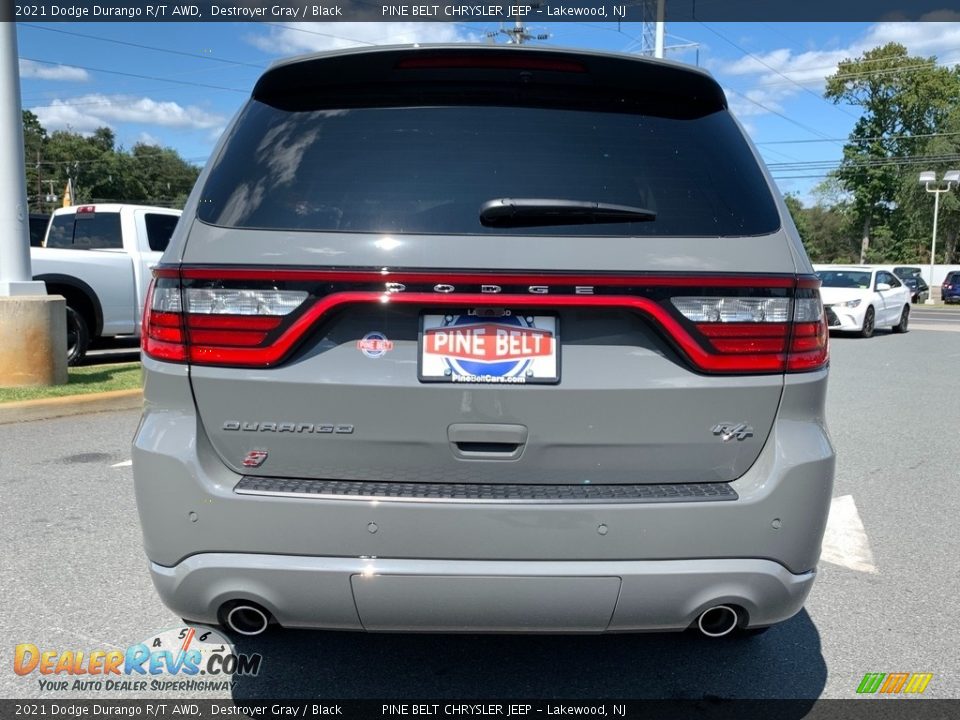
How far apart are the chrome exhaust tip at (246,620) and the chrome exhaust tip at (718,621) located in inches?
47.8

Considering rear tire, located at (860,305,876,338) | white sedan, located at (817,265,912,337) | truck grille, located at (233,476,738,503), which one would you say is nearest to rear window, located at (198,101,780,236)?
truck grille, located at (233,476,738,503)

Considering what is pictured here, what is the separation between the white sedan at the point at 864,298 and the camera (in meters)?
17.0

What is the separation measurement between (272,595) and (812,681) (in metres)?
1.93

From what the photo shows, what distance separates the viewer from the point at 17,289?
307 inches

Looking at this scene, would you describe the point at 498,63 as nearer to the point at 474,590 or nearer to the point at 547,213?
the point at 547,213

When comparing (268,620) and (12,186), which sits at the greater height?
(12,186)

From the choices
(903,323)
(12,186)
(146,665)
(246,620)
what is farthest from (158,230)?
(903,323)

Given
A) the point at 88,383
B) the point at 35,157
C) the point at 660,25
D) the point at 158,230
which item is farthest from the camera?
the point at 35,157

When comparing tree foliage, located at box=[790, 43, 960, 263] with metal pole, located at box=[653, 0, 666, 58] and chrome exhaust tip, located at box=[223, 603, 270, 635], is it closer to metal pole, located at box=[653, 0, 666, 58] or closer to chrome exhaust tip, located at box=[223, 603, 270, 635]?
metal pole, located at box=[653, 0, 666, 58]

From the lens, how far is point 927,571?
3.93 m

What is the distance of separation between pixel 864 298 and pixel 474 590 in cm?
1710

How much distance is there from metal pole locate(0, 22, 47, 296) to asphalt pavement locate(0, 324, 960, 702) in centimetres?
316

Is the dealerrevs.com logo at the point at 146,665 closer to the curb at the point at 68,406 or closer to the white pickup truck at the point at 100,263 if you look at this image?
the curb at the point at 68,406

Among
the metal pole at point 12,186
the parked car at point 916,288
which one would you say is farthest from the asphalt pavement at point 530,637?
the parked car at point 916,288
